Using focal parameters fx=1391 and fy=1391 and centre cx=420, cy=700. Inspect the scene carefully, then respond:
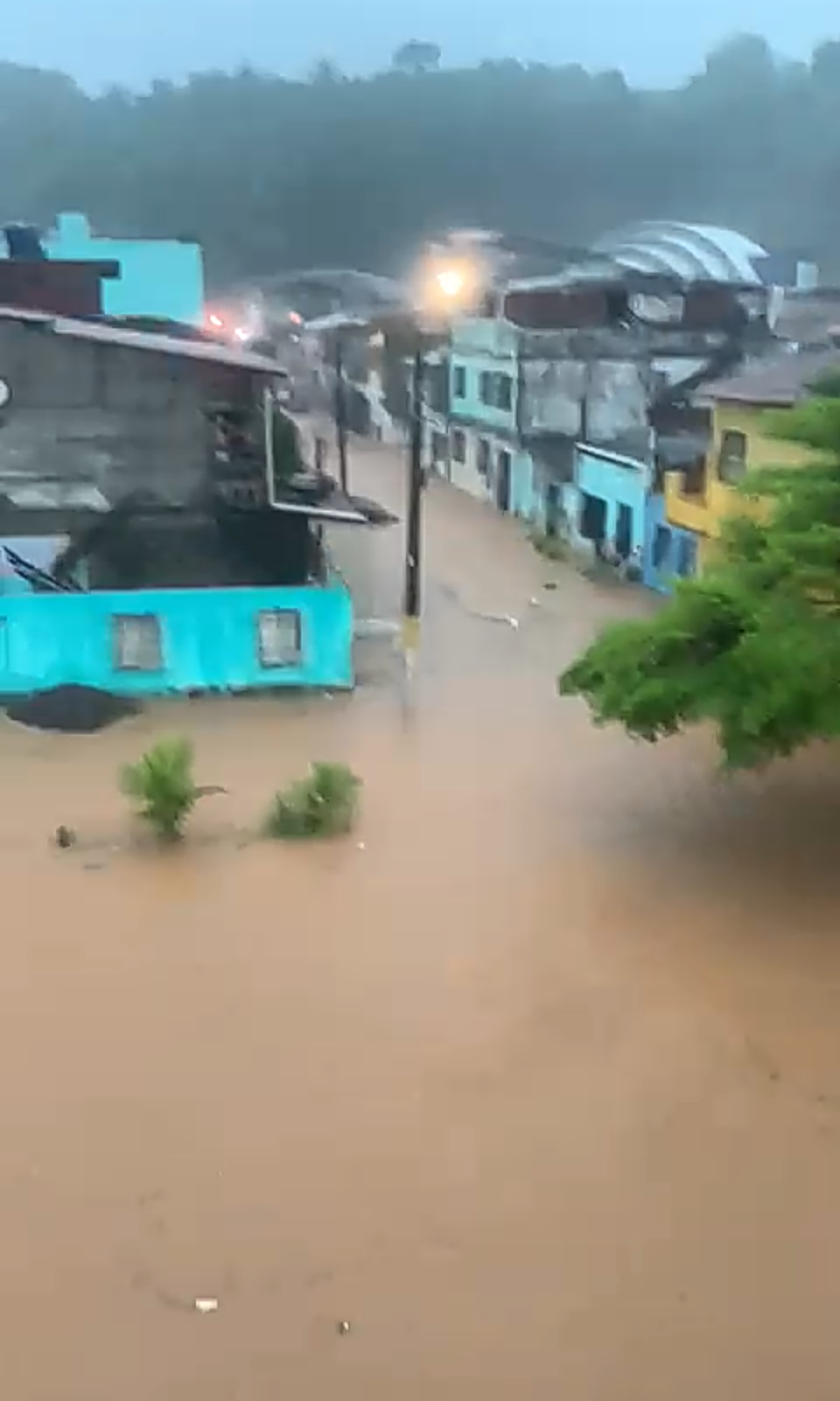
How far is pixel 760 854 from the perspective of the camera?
1205 centimetres

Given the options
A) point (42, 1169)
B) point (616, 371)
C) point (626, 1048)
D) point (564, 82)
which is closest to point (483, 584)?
point (616, 371)

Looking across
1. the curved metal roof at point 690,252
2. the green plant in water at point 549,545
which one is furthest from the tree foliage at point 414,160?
the green plant in water at point 549,545

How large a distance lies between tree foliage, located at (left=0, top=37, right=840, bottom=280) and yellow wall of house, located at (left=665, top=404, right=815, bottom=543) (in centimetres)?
4392

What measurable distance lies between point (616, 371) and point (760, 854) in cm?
1556

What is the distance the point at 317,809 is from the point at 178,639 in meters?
5.16

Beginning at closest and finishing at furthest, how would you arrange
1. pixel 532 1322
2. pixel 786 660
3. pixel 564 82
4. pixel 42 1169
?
pixel 532 1322 → pixel 42 1169 → pixel 786 660 → pixel 564 82

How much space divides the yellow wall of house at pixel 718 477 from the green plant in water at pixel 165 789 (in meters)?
7.77

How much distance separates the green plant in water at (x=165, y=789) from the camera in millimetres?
12289

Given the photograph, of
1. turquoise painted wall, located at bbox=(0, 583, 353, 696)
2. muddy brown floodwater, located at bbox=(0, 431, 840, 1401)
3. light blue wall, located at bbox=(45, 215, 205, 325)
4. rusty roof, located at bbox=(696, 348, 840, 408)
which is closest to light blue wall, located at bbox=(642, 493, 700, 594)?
rusty roof, located at bbox=(696, 348, 840, 408)

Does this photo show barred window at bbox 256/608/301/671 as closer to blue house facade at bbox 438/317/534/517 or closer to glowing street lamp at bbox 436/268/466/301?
glowing street lamp at bbox 436/268/466/301

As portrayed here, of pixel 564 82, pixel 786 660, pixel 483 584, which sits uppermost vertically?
pixel 564 82

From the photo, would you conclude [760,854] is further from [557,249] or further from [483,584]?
[557,249]

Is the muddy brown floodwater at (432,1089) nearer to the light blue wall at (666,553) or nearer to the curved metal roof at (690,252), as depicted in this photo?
the light blue wall at (666,553)

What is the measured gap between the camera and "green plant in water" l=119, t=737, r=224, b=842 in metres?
12.3
